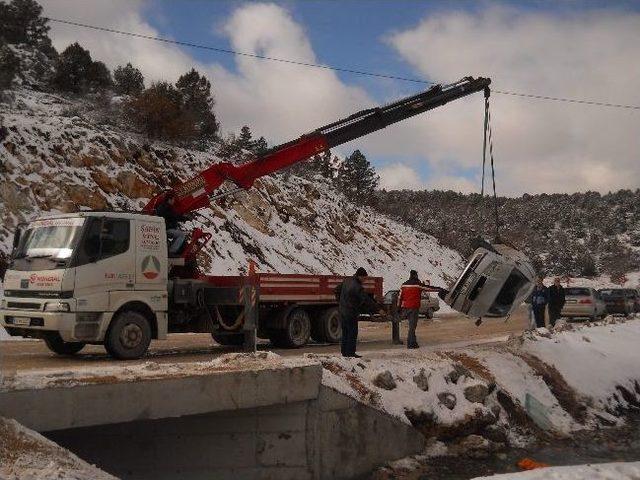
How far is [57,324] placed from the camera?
9.98 metres

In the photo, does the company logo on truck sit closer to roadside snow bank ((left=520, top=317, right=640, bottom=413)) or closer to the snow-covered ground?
the snow-covered ground

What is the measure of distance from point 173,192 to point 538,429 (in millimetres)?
7941

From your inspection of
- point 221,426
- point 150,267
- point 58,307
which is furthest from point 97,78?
point 221,426

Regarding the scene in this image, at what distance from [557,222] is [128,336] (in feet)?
310

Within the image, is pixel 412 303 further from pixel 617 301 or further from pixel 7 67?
pixel 7 67

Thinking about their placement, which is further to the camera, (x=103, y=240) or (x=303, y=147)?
(x=303, y=147)

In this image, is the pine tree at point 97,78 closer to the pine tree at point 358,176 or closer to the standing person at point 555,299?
the pine tree at point 358,176

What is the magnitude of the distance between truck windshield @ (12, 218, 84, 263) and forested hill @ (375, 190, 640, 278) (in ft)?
223

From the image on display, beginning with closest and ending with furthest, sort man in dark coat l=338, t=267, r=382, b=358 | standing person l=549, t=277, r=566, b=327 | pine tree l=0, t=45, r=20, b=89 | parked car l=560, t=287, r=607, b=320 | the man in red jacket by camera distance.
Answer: man in dark coat l=338, t=267, r=382, b=358
the man in red jacket
standing person l=549, t=277, r=566, b=327
parked car l=560, t=287, r=607, b=320
pine tree l=0, t=45, r=20, b=89

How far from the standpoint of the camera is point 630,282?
7181 centimetres

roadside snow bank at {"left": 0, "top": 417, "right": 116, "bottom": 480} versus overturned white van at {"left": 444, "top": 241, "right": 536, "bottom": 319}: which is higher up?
overturned white van at {"left": 444, "top": 241, "right": 536, "bottom": 319}

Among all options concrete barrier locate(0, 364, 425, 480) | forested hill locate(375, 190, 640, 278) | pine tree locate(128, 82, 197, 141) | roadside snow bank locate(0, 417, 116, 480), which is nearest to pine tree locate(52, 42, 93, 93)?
pine tree locate(128, 82, 197, 141)

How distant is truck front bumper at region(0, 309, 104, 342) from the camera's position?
10.0 m

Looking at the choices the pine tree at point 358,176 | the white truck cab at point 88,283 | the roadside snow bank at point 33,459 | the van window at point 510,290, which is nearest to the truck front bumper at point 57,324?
the white truck cab at point 88,283
